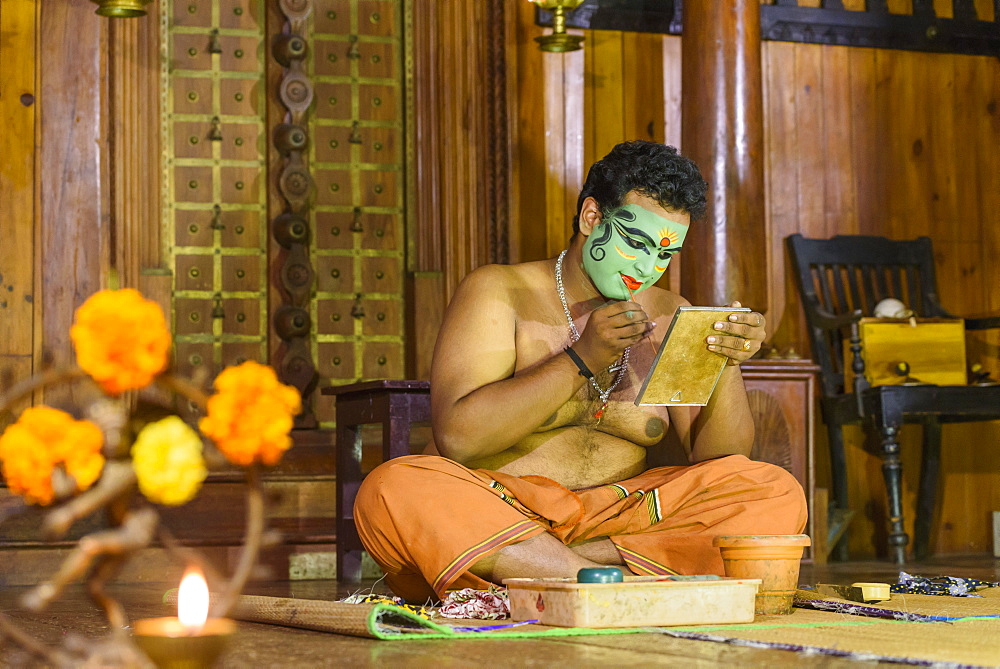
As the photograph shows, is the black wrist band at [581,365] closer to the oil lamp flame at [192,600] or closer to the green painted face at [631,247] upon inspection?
the green painted face at [631,247]

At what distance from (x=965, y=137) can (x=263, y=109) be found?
312 cm

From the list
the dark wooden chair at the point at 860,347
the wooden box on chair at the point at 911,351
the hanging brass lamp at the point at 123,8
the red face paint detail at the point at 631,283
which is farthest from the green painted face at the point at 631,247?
the wooden box on chair at the point at 911,351

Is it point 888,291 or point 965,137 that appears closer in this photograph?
point 888,291

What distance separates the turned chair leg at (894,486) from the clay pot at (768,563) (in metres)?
2.49

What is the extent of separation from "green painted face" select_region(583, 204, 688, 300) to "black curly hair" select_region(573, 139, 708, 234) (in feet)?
0.12

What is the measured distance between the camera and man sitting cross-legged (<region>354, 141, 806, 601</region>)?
7.64 ft

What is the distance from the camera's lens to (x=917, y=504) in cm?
506

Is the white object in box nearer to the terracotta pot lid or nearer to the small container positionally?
the terracotta pot lid

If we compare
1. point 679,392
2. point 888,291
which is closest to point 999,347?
point 888,291

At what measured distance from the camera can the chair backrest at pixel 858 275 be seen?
499 centimetres

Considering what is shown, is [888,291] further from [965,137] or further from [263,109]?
[263,109]

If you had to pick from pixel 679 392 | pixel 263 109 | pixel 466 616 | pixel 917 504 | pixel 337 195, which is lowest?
pixel 917 504

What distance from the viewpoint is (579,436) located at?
2699 mm

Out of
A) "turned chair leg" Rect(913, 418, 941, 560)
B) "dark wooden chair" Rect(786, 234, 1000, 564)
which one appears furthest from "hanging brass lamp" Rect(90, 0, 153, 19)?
"turned chair leg" Rect(913, 418, 941, 560)
